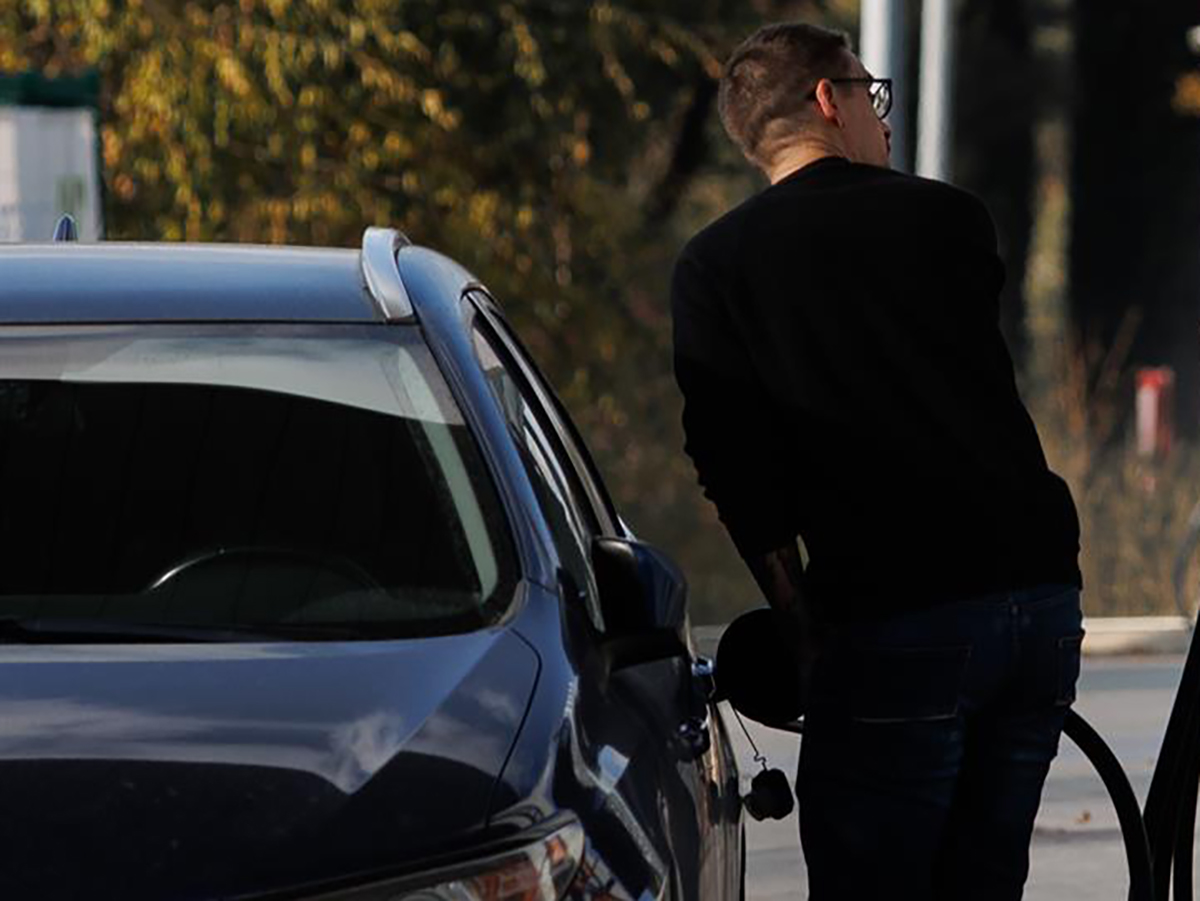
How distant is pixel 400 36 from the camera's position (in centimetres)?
1639

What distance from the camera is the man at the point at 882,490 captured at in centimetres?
418

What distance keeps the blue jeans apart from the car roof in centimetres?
85

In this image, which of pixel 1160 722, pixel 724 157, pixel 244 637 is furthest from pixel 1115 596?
pixel 244 637

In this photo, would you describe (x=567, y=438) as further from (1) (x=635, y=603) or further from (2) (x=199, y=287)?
(1) (x=635, y=603)

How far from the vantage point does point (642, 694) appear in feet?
12.6

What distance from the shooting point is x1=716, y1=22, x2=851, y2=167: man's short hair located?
14.4ft

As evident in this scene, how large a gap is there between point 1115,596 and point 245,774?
13.5m

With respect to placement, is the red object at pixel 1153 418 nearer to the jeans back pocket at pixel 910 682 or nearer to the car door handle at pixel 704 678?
the car door handle at pixel 704 678

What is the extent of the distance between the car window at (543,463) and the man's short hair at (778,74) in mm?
492

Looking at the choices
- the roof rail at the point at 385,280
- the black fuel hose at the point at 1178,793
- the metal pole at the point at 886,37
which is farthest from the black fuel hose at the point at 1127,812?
the metal pole at the point at 886,37

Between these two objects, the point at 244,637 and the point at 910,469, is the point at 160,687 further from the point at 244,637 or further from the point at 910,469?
the point at 910,469

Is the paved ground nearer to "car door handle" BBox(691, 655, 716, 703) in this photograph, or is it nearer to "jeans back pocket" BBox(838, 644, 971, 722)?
"car door handle" BBox(691, 655, 716, 703)

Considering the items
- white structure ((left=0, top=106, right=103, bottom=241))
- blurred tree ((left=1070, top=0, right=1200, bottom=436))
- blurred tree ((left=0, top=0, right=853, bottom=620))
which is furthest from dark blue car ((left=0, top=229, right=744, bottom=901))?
blurred tree ((left=1070, top=0, right=1200, bottom=436))

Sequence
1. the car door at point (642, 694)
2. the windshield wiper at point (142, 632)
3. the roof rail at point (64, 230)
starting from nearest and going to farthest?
the windshield wiper at point (142, 632)
the car door at point (642, 694)
the roof rail at point (64, 230)
